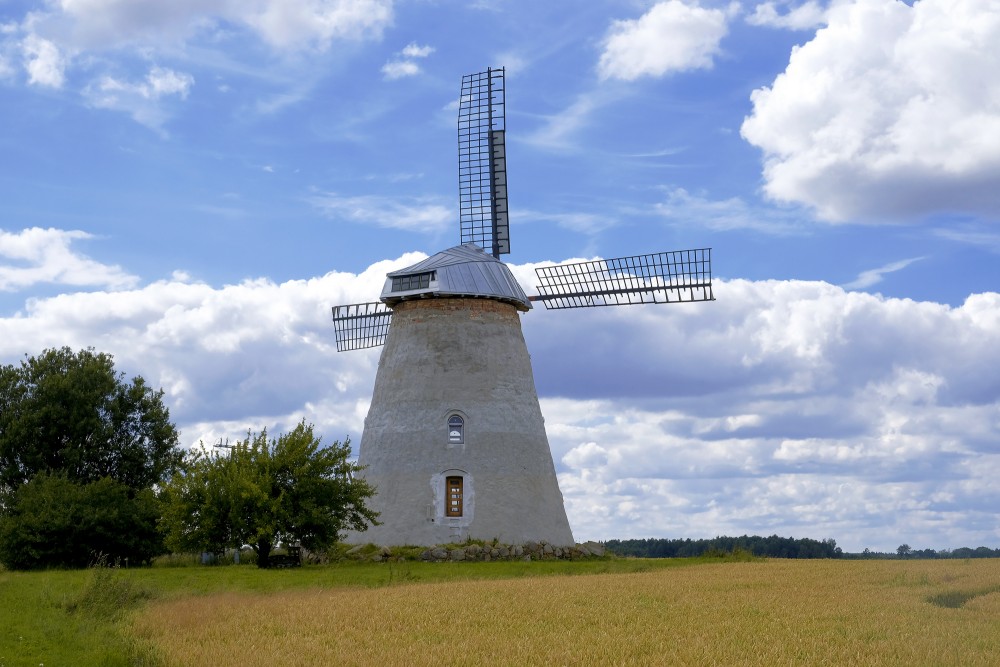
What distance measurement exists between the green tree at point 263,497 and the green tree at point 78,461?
3.99 meters

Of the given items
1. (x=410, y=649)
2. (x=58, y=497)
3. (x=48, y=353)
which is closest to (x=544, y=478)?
(x=58, y=497)

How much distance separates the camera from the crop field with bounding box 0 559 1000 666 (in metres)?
14.7

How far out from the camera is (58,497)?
34844 mm

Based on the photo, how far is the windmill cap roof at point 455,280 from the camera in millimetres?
36875

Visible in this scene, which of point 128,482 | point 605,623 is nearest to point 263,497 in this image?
point 128,482

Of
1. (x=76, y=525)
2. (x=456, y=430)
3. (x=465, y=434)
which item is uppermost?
(x=456, y=430)

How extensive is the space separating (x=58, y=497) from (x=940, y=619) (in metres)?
27.4

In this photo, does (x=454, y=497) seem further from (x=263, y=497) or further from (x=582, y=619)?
(x=582, y=619)

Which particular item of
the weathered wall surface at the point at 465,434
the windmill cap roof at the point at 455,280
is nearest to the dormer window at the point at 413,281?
the windmill cap roof at the point at 455,280

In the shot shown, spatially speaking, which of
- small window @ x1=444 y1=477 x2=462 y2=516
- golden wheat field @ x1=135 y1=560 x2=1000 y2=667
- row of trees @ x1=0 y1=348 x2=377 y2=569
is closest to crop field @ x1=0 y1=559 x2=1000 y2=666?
golden wheat field @ x1=135 y1=560 x2=1000 y2=667

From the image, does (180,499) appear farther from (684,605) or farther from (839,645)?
(839,645)

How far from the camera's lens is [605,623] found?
17.6m

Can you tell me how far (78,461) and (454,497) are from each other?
45.2 ft

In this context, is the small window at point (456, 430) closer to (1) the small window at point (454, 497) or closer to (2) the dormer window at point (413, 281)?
(1) the small window at point (454, 497)
